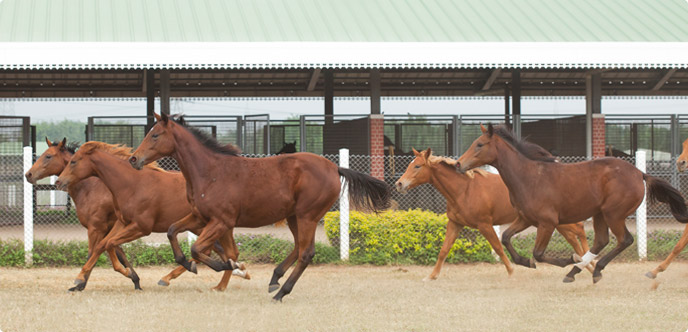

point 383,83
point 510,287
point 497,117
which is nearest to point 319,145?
point 497,117

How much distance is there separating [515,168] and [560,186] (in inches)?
22.0

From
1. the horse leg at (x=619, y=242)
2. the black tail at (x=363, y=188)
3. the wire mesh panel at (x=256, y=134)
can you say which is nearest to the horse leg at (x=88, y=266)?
the black tail at (x=363, y=188)

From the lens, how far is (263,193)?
29.7 ft

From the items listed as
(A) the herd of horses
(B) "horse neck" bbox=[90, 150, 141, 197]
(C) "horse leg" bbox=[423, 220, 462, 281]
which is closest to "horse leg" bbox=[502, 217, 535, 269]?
(A) the herd of horses

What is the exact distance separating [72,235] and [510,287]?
7.70 metres

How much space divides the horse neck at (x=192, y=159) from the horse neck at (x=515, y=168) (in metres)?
3.18

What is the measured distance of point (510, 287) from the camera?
33.8 ft

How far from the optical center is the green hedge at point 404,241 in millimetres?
12758

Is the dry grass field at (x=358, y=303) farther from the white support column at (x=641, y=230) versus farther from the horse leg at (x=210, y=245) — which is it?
the white support column at (x=641, y=230)

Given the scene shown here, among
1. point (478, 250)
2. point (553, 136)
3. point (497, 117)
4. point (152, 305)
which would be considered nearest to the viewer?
point (152, 305)

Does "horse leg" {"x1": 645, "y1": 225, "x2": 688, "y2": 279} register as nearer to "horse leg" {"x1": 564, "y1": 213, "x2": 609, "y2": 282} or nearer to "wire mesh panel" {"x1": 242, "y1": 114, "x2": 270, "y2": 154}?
"horse leg" {"x1": 564, "y1": 213, "x2": 609, "y2": 282}

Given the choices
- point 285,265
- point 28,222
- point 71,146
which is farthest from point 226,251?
point 28,222
